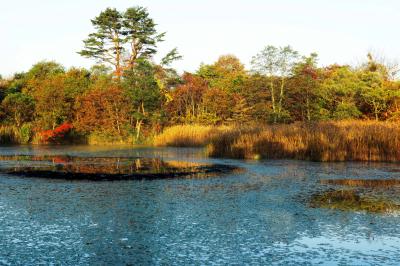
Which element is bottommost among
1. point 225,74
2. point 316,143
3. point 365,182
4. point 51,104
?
point 365,182

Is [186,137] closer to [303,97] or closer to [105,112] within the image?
[105,112]

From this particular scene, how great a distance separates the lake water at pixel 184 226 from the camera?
3.97 metres

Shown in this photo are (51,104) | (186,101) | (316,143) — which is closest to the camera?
(316,143)

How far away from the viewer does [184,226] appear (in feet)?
16.6

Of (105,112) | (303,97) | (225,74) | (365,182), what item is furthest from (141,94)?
(365,182)

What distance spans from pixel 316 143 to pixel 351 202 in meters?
7.10

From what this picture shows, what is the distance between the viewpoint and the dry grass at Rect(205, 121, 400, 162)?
12.9m

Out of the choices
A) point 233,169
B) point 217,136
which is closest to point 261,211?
point 233,169

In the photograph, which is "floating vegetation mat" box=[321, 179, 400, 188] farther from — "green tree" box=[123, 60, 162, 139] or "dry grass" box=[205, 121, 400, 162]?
"green tree" box=[123, 60, 162, 139]

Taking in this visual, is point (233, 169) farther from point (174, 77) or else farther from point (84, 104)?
point (174, 77)

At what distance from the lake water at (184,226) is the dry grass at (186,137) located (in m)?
11.9

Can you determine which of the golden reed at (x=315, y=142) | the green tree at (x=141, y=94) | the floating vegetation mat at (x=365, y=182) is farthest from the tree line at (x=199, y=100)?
the floating vegetation mat at (x=365, y=182)

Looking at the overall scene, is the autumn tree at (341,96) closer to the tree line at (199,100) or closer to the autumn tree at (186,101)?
the tree line at (199,100)

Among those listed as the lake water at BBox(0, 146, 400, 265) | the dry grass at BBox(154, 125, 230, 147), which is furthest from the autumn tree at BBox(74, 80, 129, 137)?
the lake water at BBox(0, 146, 400, 265)
